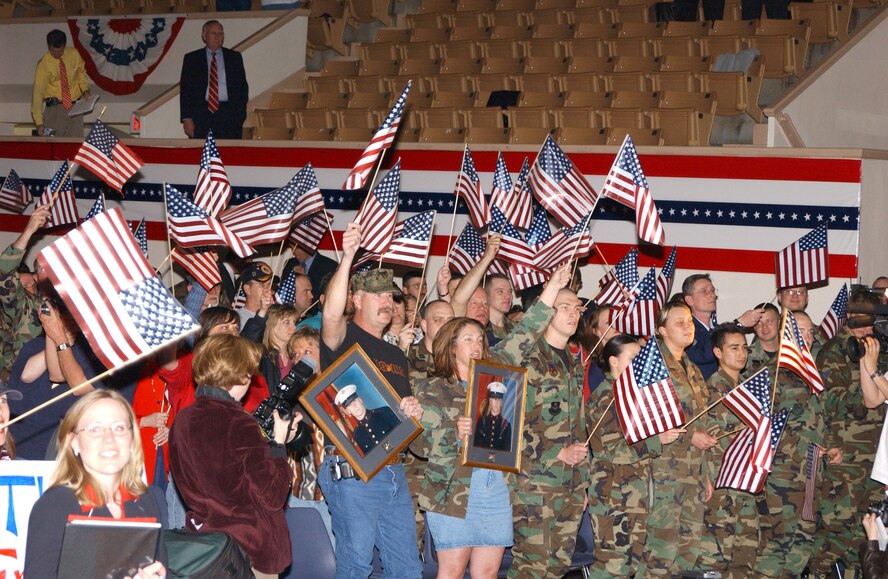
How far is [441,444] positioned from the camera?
22.4ft

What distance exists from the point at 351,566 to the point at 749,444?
8.92 feet

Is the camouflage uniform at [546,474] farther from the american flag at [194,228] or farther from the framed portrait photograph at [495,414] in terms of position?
the american flag at [194,228]

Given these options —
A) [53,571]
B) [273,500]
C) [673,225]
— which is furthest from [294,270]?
[53,571]

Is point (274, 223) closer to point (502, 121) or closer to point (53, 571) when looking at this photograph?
point (502, 121)

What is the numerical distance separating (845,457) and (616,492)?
7.04ft

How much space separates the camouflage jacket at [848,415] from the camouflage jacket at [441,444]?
3.16 meters

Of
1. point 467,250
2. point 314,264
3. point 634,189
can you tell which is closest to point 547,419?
point 634,189

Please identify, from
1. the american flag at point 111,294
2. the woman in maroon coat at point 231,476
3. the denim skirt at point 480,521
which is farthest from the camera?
the denim skirt at point 480,521

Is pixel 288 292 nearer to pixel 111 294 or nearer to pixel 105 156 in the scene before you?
pixel 105 156

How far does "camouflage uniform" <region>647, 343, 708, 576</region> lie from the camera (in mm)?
7566

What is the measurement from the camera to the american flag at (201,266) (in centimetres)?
985

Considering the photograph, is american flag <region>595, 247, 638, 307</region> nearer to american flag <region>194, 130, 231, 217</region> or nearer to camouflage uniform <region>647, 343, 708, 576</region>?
camouflage uniform <region>647, 343, 708, 576</region>

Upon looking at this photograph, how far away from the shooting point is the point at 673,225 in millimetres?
11633

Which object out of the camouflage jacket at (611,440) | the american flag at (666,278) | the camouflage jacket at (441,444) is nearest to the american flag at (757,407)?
the camouflage jacket at (611,440)
